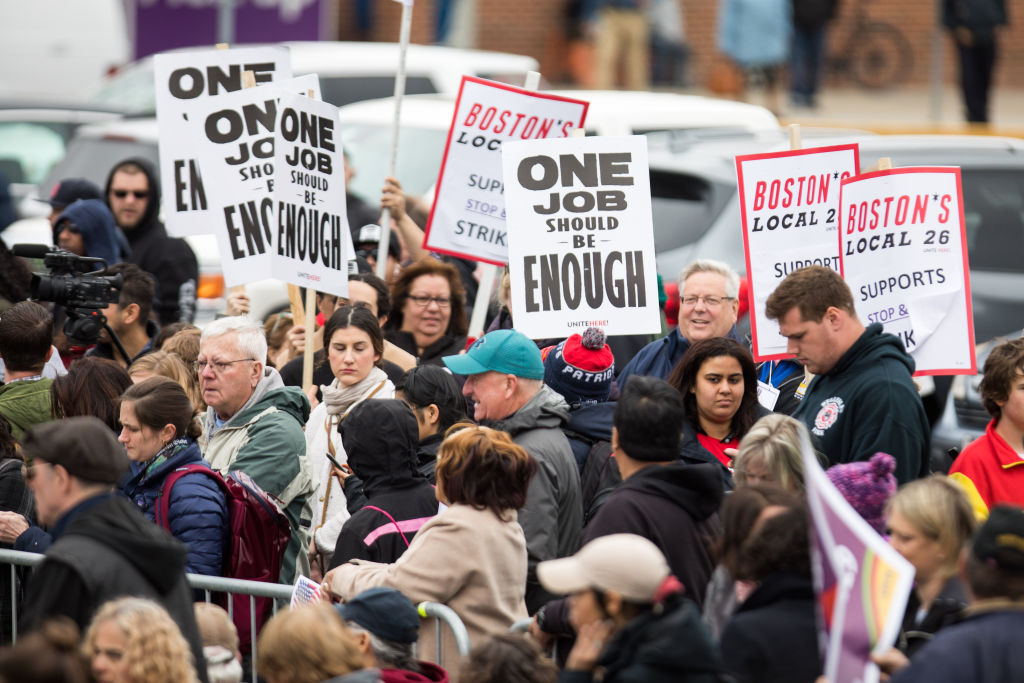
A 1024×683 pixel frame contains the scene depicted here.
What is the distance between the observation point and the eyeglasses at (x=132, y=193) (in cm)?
1060

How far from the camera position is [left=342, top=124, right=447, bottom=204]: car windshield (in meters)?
12.4

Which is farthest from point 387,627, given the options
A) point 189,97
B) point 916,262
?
point 189,97

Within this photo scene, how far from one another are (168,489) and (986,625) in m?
3.11

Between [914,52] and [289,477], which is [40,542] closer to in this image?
[289,477]

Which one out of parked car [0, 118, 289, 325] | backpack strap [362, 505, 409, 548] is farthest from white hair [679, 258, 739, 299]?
parked car [0, 118, 289, 325]

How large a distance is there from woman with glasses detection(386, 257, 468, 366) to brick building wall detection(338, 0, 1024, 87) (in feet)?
47.1

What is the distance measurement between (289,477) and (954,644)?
3125 mm

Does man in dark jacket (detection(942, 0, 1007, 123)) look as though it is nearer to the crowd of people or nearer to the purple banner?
the crowd of people

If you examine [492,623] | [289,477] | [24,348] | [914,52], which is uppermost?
[914,52]

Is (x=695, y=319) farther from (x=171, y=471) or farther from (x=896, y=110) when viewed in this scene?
(x=896, y=110)

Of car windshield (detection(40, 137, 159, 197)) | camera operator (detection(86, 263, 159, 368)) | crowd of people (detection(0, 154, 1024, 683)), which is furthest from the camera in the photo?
car windshield (detection(40, 137, 159, 197))

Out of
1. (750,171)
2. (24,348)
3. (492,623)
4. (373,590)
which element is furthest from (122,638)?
(750,171)

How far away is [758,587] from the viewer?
454 centimetres

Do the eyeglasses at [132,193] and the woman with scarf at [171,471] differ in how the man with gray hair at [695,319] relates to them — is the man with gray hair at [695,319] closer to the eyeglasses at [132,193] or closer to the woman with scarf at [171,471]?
the woman with scarf at [171,471]
